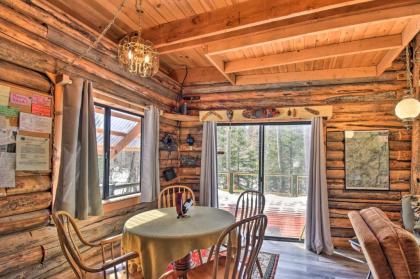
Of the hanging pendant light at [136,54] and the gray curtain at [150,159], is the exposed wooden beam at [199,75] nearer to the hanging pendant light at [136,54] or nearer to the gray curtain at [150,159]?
the gray curtain at [150,159]

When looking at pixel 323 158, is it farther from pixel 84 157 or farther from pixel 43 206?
pixel 43 206

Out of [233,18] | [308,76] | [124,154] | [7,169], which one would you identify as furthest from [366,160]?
[7,169]

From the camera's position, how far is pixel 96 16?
9.07 feet

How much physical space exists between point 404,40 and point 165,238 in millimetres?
3175

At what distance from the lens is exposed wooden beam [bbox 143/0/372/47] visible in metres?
2.22

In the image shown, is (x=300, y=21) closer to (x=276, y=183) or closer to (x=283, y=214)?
(x=276, y=183)

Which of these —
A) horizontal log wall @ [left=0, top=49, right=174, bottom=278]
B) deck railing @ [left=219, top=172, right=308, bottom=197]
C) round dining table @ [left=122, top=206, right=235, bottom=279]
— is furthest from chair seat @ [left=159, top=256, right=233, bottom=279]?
deck railing @ [left=219, top=172, right=308, bottom=197]

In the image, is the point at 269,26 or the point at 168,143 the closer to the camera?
the point at 269,26

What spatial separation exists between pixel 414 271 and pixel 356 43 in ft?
8.20

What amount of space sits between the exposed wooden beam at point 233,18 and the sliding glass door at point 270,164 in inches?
87.1

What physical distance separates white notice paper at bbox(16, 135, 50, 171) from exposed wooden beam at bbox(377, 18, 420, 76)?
3.61 meters

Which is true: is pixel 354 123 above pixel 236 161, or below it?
above

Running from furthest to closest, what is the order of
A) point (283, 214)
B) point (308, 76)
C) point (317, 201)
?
point (283, 214) → point (308, 76) → point (317, 201)

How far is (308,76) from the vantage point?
13.2 ft
